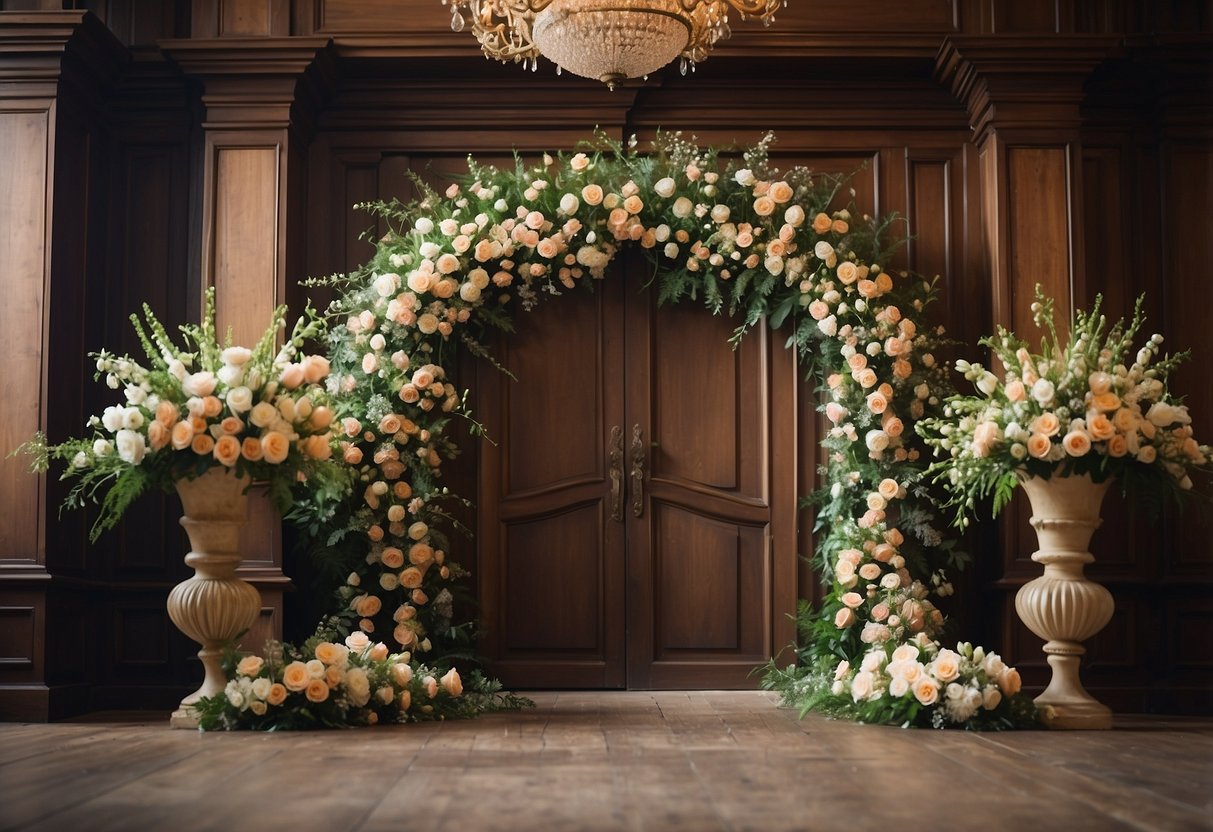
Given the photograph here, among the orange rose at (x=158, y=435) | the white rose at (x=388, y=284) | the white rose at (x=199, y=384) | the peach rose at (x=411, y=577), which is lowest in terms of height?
the peach rose at (x=411, y=577)

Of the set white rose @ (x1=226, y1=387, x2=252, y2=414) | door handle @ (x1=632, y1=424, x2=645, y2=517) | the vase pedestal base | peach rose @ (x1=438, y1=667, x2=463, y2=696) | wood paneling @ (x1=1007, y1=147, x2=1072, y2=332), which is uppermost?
wood paneling @ (x1=1007, y1=147, x2=1072, y2=332)

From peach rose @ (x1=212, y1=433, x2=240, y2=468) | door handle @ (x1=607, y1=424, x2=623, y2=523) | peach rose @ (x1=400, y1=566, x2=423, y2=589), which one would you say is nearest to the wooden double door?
Answer: door handle @ (x1=607, y1=424, x2=623, y2=523)

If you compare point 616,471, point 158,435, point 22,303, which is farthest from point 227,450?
point 616,471

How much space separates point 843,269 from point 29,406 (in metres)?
3.66

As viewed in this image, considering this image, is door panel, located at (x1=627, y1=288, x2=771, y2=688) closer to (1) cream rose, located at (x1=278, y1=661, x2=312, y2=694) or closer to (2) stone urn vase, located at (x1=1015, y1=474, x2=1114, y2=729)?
(2) stone urn vase, located at (x1=1015, y1=474, x2=1114, y2=729)

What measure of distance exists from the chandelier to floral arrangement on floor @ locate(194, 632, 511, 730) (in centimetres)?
233

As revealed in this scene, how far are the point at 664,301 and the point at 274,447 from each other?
2338 millimetres

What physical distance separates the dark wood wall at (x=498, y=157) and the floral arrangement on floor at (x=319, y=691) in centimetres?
96

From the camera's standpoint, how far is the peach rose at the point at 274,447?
16.1 ft

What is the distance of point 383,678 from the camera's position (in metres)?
5.18

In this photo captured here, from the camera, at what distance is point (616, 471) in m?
6.59

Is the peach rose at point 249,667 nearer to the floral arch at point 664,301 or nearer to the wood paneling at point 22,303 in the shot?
the floral arch at point 664,301

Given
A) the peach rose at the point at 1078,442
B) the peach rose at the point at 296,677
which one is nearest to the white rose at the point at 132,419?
the peach rose at the point at 296,677

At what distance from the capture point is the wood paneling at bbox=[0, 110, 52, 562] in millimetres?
5824
